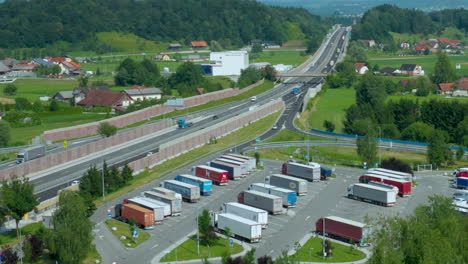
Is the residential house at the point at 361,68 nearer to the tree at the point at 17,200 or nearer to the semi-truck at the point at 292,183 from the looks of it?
the semi-truck at the point at 292,183

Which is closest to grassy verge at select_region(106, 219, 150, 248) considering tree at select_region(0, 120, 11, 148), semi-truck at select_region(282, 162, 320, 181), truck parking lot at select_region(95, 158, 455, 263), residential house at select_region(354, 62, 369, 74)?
truck parking lot at select_region(95, 158, 455, 263)

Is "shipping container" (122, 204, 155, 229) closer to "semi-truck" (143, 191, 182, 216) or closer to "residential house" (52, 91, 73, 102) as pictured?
"semi-truck" (143, 191, 182, 216)

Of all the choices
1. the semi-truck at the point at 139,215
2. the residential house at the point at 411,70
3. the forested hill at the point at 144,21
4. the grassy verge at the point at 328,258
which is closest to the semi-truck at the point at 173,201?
the semi-truck at the point at 139,215

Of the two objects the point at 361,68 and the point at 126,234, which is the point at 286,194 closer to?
the point at 126,234

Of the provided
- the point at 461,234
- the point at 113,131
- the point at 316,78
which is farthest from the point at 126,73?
the point at 461,234

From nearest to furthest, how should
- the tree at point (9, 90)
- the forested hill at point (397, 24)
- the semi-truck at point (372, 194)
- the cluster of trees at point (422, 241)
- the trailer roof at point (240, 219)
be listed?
the cluster of trees at point (422, 241) → the trailer roof at point (240, 219) → the semi-truck at point (372, 194) → the tree at point (9, 90) → the forested hill at point (397, 24)

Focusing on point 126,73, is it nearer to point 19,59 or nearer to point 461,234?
point 19,59
